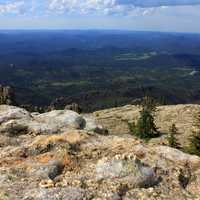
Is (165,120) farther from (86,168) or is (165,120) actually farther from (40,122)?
(86,168)

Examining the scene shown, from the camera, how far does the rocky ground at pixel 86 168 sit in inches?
701

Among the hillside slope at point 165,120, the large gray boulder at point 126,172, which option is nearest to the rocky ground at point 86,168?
the large gray boulder at point 126,172

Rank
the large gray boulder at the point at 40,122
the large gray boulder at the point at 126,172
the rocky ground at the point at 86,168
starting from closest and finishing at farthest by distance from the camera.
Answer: the rocky ground at the point at 86,168
the large gray boulder at the point at 126,172
the large gray boulder at the point at 40,122

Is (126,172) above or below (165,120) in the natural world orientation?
above

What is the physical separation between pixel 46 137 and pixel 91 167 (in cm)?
464

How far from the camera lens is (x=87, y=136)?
82.6ft

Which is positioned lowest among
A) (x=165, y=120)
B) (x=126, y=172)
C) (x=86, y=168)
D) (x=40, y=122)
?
(x=165, y=120)

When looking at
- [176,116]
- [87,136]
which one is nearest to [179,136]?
[176,116]

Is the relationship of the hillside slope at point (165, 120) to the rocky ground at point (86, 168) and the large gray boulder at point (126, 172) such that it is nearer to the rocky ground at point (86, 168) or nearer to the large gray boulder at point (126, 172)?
the rocky ground at point (86, 168)

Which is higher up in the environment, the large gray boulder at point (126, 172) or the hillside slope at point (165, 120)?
the large gray boulder at point (126, 172)

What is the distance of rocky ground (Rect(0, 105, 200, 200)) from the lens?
58.4ft

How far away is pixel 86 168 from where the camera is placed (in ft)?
66.6

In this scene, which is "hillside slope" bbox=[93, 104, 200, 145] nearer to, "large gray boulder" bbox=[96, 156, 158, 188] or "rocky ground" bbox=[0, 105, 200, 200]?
"rocky ground" bbox=[0, 105, 200, 200]

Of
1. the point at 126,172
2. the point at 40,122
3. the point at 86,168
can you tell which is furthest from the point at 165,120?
the point at 126,172
